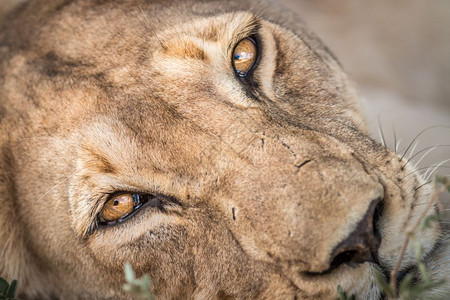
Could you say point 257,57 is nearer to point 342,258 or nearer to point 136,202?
point 136,202

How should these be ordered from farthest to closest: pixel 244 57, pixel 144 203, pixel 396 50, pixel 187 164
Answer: pixel 396 50 → pixel 244 57 → pixel 144 203 → pixel 187 164

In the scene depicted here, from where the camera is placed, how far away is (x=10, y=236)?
2.63 m

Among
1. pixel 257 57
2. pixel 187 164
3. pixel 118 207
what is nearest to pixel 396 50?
pixel 257 57

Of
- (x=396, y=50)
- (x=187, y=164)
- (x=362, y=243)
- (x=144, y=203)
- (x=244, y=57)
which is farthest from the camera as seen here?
(x=396, y=50)

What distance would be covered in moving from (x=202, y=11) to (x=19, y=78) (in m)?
0.95

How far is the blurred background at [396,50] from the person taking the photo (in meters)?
3.97

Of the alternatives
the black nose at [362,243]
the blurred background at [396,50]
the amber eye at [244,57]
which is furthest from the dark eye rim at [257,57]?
the blurred background at [396,50]

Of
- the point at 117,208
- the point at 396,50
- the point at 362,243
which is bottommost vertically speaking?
the point at 117,208

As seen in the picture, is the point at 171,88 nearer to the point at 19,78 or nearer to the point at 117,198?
the point at 117,198

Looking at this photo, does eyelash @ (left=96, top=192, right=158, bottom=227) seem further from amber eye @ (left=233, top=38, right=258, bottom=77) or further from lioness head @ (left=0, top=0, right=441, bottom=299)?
amber eye @ (left=233, top=38, right=258, bottom=77)

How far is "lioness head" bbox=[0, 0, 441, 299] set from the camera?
1.89 meters

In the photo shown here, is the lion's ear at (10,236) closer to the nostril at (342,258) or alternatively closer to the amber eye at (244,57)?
the amber eye at (244,57)

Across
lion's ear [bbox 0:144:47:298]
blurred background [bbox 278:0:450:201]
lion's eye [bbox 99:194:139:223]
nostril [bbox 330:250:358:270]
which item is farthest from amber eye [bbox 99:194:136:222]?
blurred background [bbox 278:0:450:201]

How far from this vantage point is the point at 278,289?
1.94m
